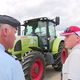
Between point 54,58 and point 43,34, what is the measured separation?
A: 1.12 m

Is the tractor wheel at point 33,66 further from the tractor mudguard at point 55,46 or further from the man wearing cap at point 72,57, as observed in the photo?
the man wearing cap at point 72,57

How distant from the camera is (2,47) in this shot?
198cm

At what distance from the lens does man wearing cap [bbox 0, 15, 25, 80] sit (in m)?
A: 1.84

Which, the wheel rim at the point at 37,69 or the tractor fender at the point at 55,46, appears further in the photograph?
the tractor fender at the point at 55,46

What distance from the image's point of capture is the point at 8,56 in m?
1.92

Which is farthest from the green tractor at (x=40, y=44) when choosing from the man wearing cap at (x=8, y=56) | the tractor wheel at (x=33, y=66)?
the man wearing cap at (x=8, y=56)

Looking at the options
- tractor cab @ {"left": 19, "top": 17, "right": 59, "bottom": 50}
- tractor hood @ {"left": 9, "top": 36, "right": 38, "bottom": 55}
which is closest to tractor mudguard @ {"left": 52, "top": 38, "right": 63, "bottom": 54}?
tractor cab @ {"left": 19, "top": 17, "right": 59, "bottom": 50}

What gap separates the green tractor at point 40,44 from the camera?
8773 millimetres

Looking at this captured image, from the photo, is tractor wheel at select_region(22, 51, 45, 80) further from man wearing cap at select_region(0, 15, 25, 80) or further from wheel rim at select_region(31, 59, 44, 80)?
man wearing cap at select_region(0, 15, 25, 80)

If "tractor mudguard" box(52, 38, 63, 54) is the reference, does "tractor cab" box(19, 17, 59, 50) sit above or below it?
above

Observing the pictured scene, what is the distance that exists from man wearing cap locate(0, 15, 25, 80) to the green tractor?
632cm

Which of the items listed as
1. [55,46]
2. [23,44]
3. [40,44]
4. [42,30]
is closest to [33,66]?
[23,44]

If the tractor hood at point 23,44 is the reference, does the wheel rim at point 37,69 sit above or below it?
below

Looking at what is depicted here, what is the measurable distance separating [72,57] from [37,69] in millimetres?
5894
